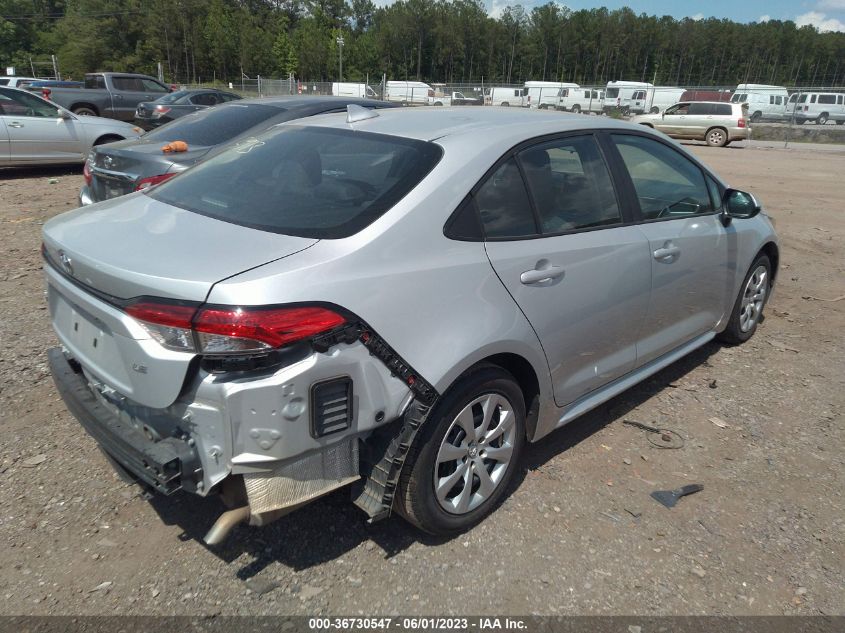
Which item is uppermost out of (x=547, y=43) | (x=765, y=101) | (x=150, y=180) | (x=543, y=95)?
(x=547, y=43)

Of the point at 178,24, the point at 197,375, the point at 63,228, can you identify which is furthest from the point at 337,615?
the point at 178,24

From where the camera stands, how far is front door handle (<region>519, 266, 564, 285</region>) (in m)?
2.72

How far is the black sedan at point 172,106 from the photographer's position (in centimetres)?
1587

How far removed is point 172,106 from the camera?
17422mm

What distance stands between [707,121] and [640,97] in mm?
17990

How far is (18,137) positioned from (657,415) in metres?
11.6

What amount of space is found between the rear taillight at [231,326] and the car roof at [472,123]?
1.17m

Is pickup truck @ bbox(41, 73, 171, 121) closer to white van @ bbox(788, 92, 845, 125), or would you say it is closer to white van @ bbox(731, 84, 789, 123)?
white van @ bbox(731, 84, 789, 123)

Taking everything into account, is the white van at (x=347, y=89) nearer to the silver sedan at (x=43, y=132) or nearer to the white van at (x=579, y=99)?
the white van at (x=579, y=99)

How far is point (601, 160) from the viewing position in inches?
133

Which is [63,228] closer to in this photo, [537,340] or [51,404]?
[51,404]

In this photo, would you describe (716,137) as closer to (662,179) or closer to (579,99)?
(579,99)

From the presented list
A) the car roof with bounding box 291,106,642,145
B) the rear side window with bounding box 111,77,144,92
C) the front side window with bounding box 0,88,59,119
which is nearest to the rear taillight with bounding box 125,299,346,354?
the car roof with bounding box 291,106,642,145

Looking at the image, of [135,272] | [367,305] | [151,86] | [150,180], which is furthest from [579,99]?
[135,272]
